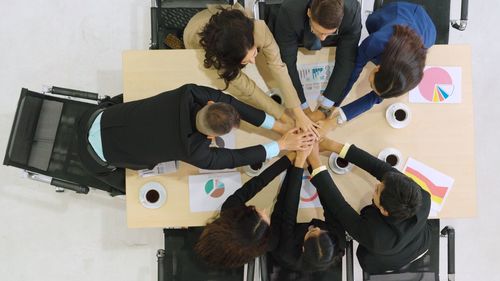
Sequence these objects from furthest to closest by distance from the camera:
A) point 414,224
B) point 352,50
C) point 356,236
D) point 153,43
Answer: point 153,43, point 352,50, point 356,236, point 414,224

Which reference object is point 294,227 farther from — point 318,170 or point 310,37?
point 310,37

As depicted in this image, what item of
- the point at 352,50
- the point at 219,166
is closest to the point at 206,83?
the point at 219,166

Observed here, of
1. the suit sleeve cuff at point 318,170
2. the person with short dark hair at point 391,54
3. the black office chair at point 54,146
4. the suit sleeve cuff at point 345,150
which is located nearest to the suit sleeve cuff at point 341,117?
the person with short dark hair at point 391,54

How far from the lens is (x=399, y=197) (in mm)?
1536

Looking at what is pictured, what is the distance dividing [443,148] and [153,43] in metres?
1.43

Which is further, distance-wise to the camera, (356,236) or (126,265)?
(126,265)

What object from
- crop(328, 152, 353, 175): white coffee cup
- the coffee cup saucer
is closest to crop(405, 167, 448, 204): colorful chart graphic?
crop(328, 152, 353, 175): white coffee cup

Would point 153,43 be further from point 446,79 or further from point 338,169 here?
point 446,79

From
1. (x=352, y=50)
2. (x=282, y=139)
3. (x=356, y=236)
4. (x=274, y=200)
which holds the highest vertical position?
(x=352, y=50)

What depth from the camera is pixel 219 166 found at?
65.9 inches

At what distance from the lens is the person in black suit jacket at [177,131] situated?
1.52 metres

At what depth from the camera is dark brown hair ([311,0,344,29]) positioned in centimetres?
154

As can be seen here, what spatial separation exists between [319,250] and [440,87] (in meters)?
0.91

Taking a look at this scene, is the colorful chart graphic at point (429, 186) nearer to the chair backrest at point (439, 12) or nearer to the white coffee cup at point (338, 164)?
the white coffee cup at point (338, 164)
